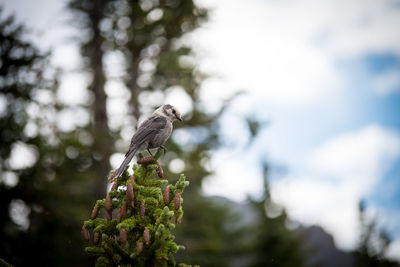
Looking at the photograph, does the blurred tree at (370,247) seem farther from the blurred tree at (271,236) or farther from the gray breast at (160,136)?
the gray breast at (160,136)

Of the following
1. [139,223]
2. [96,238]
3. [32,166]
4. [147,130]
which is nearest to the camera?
[96,238]

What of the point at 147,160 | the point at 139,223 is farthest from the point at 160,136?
the point at 139,223

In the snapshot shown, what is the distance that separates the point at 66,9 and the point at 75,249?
9289mm

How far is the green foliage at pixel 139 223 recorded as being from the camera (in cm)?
268

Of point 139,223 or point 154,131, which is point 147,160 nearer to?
point 139,223

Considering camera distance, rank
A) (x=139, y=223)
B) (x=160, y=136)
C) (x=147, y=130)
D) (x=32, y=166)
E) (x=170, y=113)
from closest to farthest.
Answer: (x=139, y=223) → (x=147, y=130) → (x=160, y=136) → (x=170, y=113) → (x=32, y=166)

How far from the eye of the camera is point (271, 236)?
1112 centimetres

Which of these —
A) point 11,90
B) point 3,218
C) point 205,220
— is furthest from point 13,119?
point 205,220

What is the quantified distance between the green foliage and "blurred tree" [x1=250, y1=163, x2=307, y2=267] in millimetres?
8749

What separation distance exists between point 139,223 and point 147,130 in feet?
5.78

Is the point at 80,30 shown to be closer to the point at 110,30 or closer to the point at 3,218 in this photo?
the point at 110,30

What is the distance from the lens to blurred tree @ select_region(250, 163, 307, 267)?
11.0m

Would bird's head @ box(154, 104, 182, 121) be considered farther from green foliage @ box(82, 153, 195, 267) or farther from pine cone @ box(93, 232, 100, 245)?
pine cone @ box(93, 232, 100, 245)

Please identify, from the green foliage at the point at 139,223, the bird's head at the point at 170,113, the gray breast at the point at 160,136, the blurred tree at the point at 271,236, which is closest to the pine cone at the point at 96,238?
the green foliage at the point at 139,223
